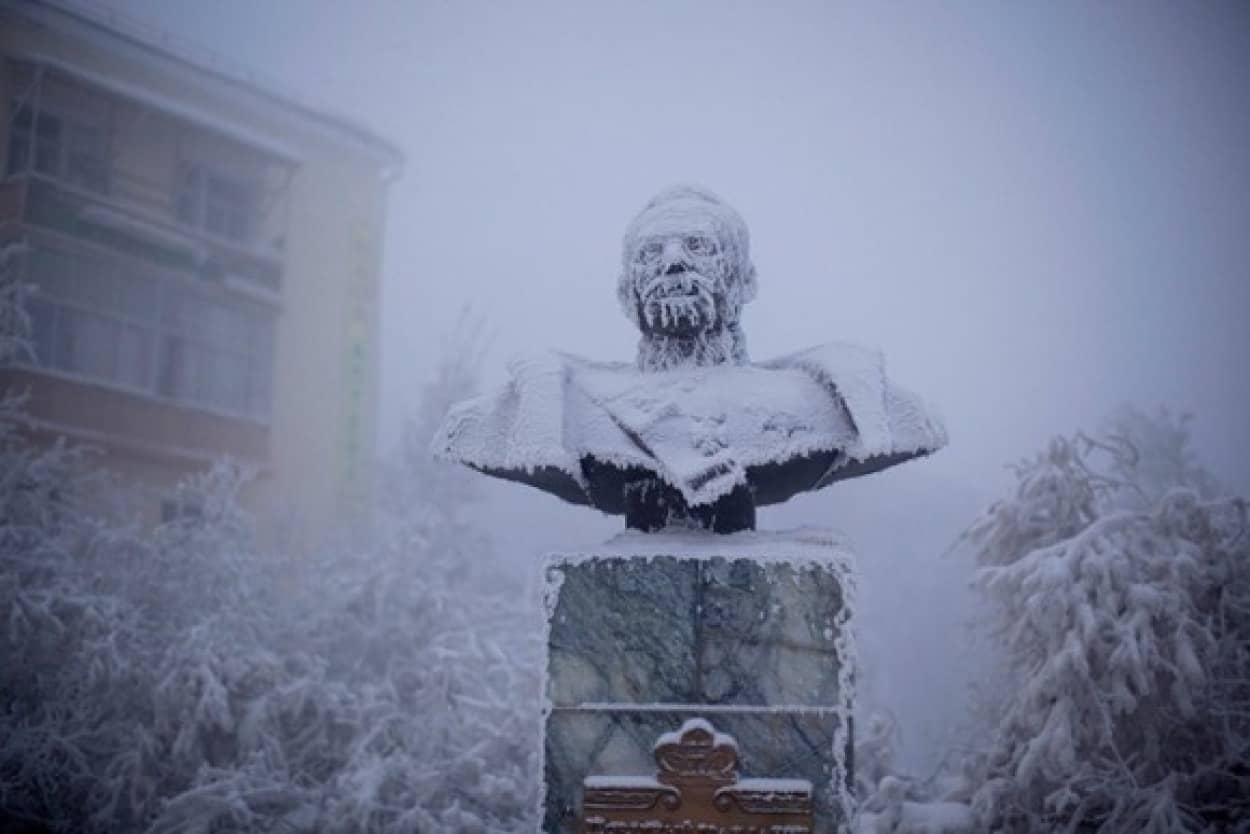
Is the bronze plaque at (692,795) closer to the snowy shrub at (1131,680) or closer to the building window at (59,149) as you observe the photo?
the snowy shrub at (1131,680)

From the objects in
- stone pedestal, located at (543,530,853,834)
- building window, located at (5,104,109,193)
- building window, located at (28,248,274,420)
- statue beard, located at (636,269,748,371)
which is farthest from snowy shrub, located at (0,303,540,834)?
building window, located at (5,104,109,193)

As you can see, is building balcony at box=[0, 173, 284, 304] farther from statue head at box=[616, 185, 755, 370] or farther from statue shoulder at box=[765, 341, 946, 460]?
statue shoulder at box=[765, 341, 946, 460]

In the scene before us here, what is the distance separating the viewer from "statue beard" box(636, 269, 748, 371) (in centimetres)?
329

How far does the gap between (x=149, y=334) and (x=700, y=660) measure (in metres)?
13.7

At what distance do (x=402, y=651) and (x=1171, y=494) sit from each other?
19.0 ft

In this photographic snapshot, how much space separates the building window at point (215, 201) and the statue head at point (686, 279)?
45.5 feet

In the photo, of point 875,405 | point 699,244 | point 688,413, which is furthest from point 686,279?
point 875,405

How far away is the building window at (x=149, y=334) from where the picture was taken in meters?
13.9

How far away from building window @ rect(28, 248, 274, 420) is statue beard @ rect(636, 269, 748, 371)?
482 inches

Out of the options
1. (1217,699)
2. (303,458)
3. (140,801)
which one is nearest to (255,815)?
(140,801)

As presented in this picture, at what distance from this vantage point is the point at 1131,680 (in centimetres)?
573

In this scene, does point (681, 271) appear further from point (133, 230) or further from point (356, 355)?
point (356, 355)

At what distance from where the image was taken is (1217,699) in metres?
6.01

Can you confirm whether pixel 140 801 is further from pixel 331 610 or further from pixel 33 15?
pixel 33 15
